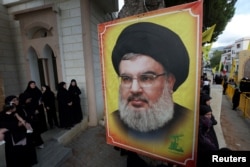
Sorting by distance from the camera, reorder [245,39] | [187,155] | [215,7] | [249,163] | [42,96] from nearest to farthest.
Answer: [249,163] → [187,155] → [42,96] → [215,7] → [245,39]

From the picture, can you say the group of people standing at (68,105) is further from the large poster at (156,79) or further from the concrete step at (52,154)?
the large poster at (156,79)

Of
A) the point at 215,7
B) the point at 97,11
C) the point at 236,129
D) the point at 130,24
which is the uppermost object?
the point at 215,7

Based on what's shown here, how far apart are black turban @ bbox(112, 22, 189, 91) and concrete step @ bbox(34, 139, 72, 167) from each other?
9.85 ft

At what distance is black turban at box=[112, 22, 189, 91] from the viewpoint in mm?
1924

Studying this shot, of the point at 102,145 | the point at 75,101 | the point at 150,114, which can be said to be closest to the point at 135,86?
the point at 150,114

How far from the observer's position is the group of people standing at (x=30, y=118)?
9.48 feet

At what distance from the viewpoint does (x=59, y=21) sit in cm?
547

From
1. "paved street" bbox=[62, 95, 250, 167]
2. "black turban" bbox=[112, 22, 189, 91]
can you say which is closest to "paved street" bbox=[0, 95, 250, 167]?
"paved street" bbox=[62, 95, 250, 167]

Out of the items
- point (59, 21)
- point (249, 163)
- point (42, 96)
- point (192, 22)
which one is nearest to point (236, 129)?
point (249, 163)

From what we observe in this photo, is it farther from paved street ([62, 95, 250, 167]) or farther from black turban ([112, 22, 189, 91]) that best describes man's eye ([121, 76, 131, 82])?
paved street ([62, 95, 250, 167])

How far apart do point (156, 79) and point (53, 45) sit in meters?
4.72

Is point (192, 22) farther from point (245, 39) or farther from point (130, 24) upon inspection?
point (245, 39)

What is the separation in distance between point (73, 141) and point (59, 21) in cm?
411

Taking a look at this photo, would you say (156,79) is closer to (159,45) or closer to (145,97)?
(145,97)
